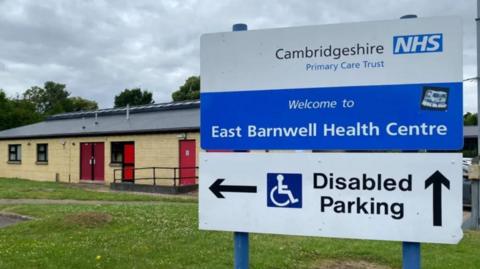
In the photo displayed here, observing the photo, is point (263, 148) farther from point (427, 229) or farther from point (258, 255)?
point (258, 255)

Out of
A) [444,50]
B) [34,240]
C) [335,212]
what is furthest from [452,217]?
[34,240]

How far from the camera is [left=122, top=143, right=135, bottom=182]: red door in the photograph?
82.4 ft

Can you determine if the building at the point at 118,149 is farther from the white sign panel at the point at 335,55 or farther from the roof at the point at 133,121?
the white sign panel at the point at 335,55

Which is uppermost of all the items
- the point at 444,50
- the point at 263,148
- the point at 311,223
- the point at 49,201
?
the point at 444,50

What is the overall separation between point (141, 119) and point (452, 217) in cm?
2697

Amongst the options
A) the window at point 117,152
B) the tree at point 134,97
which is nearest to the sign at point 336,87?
the window at point 117,152

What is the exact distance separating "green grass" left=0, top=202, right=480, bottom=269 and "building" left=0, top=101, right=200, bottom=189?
1274 cm

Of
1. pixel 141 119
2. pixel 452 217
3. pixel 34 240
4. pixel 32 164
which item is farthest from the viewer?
pixel 32 164

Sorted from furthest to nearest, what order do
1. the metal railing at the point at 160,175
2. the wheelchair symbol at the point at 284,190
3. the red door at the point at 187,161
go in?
the red door at the point at 187,161
the metal railing at the point at 160,175
the wheelchair symbol at the point at 284,190

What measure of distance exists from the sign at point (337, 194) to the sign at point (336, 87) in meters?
0.12

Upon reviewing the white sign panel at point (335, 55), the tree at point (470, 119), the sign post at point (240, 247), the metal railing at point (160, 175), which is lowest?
the metal railing at point (160, 175)

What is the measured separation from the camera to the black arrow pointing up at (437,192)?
3566 millimetres

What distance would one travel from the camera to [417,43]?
12.1 ft

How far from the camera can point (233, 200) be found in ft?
13.6
